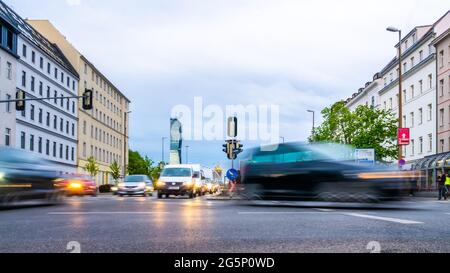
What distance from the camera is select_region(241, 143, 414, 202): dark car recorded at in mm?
14195

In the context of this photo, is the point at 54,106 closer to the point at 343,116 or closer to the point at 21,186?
the point at 343,116

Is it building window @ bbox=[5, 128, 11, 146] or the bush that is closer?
building window @ bbox=[5, 128, 11, 146]

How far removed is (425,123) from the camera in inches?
2363

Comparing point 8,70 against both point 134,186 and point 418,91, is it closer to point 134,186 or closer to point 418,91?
point 134,186

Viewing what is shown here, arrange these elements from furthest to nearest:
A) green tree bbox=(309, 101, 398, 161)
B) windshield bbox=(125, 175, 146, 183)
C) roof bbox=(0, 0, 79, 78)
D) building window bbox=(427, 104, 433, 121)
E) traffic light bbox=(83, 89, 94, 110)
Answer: green tree bbox=(309, 101, 398, 161) < roof bbox=(0, 0, 79, 78) < building window bbox=(427, 104, 433, 121) < windshield bbox=(125, 175, 146, 183) < traffic light bbox=(83, 89, 94, 110)

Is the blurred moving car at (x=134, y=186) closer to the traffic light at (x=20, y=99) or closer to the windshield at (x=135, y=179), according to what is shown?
the windshield at (x=135, y=179)

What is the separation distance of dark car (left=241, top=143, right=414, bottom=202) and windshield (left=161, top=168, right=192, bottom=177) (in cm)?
1729

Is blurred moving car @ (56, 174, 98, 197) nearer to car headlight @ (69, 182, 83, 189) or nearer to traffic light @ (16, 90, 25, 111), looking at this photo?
car headlight @ (69, 182, 83, 189)

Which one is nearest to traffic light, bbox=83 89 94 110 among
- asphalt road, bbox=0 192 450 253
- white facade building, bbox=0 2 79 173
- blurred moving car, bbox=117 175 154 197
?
blurred moving car, bbox=117 175 154 197

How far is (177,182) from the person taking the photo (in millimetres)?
32750

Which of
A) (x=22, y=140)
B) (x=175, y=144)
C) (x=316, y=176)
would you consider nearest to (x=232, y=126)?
(x=316, y=176)

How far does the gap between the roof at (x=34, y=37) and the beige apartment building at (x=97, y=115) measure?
219 centimetres
